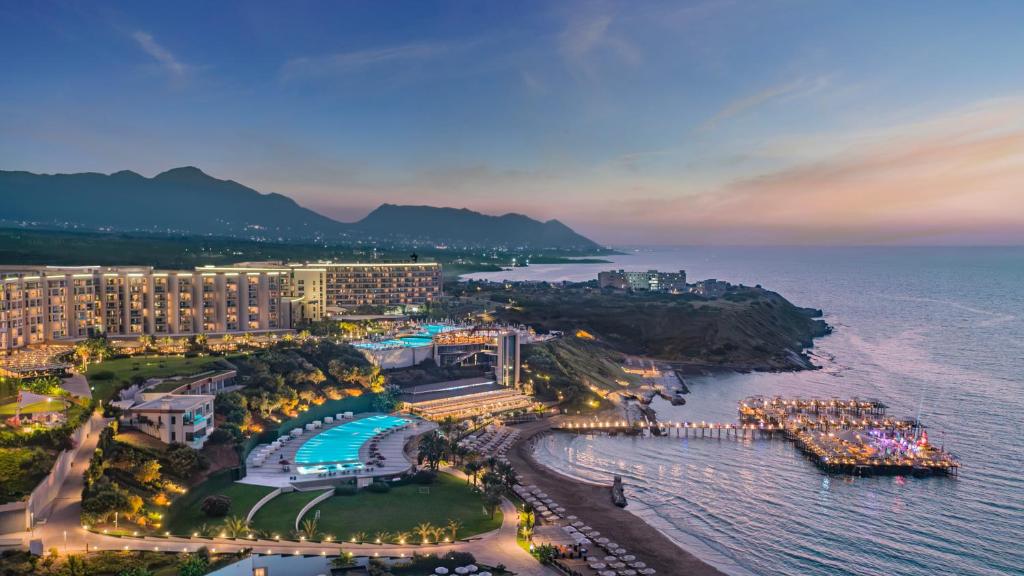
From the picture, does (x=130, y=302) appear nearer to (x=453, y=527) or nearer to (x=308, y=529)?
(x=308, y=529)

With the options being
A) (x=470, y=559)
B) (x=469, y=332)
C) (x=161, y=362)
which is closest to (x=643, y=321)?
(x=469, y=332)

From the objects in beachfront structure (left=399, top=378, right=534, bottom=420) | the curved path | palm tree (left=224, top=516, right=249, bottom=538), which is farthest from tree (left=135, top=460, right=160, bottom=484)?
beachfront structure (left=399, top=378, right=534, bottom=420)

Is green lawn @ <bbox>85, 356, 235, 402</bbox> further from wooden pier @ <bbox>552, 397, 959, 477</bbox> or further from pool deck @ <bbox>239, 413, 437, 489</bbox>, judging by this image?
wooden pier @ <bbox>552, 397, 959, 477</bbox>

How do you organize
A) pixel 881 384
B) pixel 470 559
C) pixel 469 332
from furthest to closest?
1. pixel 881 384
2. pixel 469 332
3. pixel 470 559

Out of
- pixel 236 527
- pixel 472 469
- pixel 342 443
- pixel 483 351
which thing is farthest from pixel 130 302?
pixel 236 527

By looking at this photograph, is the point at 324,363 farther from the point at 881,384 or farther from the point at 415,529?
the point at 881,384

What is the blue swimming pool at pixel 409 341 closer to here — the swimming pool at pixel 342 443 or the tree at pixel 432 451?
the swimming pool at pixel 342 443

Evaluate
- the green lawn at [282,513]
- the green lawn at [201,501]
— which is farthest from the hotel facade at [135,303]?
the green lawn at [282,513]
